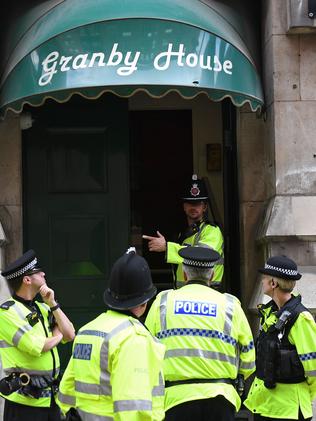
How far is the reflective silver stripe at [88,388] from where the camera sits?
14.1ft

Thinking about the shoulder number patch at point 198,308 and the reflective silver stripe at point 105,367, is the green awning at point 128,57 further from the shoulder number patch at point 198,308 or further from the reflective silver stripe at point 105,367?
the reflective silver stripe at point 105,367

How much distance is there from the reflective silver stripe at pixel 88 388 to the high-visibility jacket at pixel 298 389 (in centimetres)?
223

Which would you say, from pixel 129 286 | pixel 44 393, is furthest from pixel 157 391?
pixel 44 393

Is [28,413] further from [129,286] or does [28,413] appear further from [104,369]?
[129,286]

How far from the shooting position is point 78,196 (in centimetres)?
919

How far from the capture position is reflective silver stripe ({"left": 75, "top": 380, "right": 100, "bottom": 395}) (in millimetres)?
4289

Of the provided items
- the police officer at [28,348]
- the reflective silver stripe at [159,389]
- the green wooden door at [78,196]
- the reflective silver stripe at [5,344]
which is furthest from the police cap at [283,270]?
the green wooden door at [78,196]

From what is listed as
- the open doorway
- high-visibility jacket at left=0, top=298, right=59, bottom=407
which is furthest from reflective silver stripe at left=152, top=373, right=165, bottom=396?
the open doorway

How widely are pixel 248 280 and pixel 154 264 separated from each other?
270 cm

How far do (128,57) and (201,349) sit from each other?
A: 315cm

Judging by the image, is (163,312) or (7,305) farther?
(7,305)

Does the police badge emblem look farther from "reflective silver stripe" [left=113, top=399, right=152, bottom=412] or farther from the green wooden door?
"reflective silver stripe" [left=113, top=399, right=152, bottom=412]

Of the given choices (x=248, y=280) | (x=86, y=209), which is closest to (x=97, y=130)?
(x=86, y=209)

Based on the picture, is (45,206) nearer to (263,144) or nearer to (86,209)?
(86,209)
